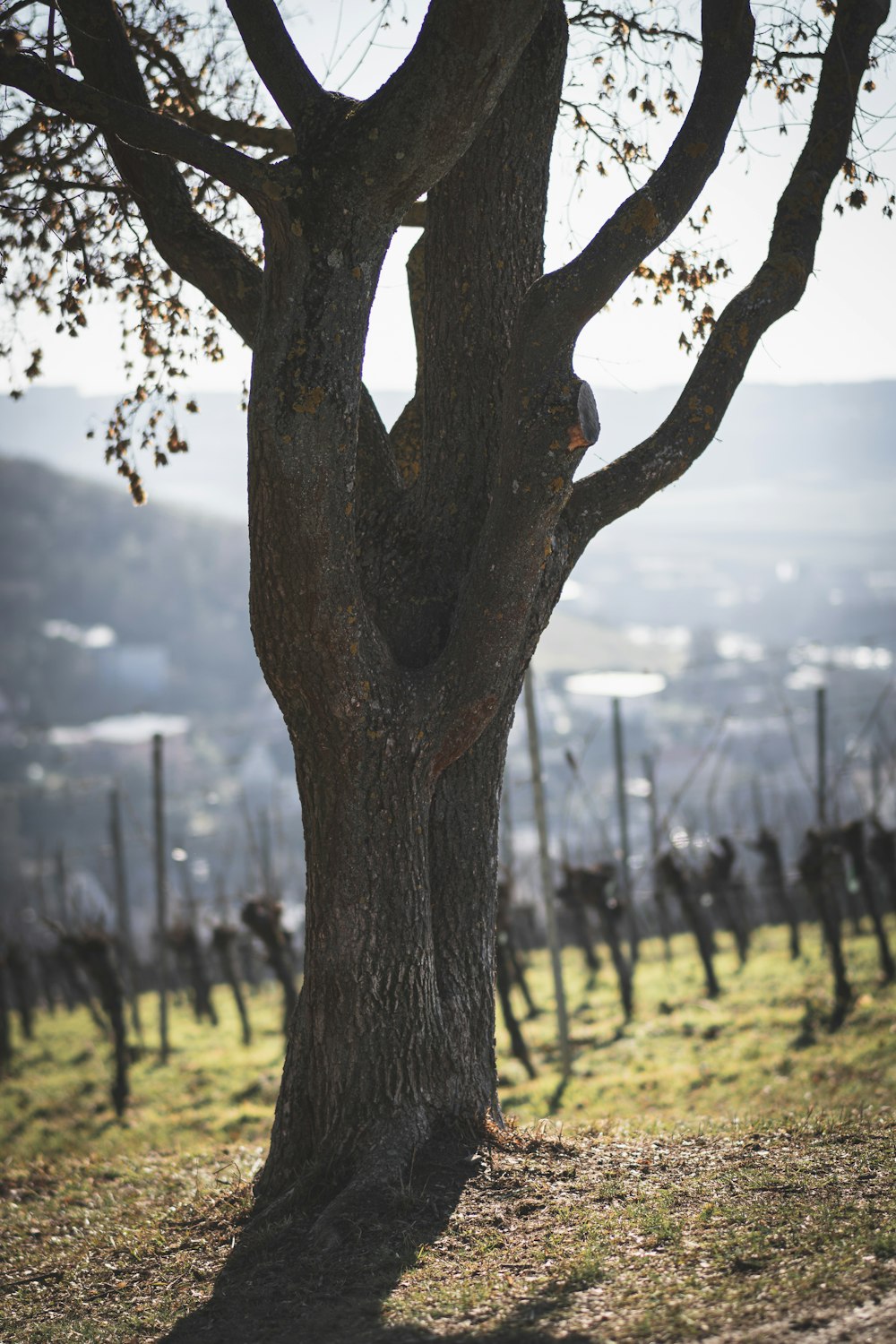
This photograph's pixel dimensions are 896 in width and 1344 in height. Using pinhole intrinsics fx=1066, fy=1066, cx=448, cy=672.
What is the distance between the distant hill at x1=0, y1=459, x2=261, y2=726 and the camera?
123438mm

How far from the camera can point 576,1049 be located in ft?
41.8

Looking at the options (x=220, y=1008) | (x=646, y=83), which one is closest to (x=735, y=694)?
(x=220, y=1008)

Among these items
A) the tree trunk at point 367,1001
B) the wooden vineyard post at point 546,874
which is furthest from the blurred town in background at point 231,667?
the tree trunk at point 367,1001

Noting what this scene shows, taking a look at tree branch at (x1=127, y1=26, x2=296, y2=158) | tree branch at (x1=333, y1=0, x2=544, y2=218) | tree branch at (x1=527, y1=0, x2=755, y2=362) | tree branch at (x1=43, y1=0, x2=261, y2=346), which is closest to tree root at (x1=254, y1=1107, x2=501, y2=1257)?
tree branch at (x1=527, y1=0, x2=755, y2=362)

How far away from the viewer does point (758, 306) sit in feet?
15.0

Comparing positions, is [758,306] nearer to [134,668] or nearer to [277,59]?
[277,59]

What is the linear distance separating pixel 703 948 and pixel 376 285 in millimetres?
12651

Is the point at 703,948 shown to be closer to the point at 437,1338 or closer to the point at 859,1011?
the point at 859,1011

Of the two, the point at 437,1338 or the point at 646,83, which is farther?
the point at 646,83

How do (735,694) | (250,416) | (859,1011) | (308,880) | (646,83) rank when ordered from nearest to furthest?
(250,416) → (308,880) → (646,83) → (859,1011) → (735,694)

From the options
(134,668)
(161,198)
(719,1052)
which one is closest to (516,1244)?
(161,198)

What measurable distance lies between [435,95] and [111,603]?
14539 centimetres

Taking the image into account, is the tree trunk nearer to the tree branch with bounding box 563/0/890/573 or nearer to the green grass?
the tree branch with bounding box 563/0/890/573

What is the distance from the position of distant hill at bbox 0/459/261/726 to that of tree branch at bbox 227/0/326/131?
119 meters
